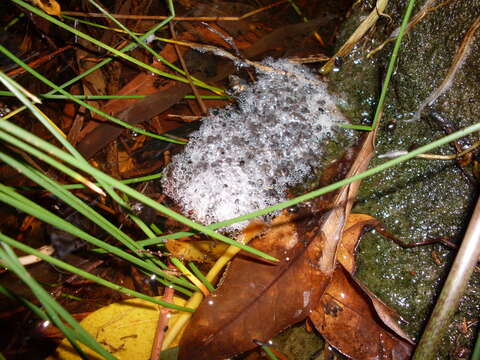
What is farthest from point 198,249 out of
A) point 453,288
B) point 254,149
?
point 453,288

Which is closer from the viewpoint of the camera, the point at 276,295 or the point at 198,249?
the point at 276,295

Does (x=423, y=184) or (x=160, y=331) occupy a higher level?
(x=423, y=184)

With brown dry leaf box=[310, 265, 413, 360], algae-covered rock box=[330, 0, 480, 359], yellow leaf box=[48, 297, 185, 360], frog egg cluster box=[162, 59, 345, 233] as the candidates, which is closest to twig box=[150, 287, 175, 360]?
yellow leaf box=[48, 297, 185, 360]

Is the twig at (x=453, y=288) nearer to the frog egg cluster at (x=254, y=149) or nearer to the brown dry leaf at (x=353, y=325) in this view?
the brown dry leaf at (x=353, y=325)

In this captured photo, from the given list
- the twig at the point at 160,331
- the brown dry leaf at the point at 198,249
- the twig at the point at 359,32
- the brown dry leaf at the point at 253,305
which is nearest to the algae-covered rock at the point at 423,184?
the twig at the point at 359,32

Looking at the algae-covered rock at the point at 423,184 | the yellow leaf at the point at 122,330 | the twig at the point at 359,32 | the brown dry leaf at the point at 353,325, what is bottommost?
the yellow leaf at the point at 122,330

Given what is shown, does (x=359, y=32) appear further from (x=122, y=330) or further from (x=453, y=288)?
(x=122, y=330)

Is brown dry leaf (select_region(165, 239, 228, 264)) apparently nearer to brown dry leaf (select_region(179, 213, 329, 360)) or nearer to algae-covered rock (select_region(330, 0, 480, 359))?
brown dry leaf (select_region(179, 213, 329, 360))
